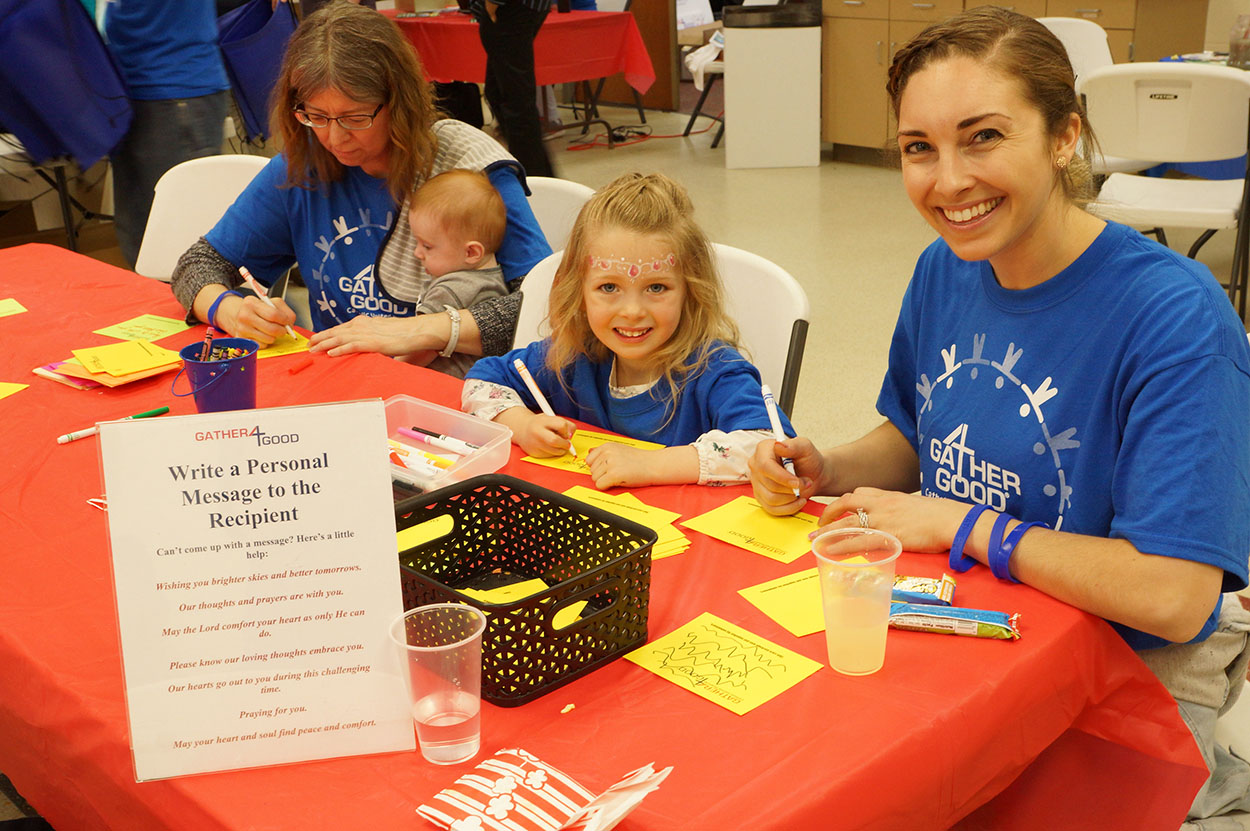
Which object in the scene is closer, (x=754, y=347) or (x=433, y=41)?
(x=754, y=347)

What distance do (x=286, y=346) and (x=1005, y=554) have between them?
4.48 ft

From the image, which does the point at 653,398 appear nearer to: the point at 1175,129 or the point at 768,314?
the point at 768,314

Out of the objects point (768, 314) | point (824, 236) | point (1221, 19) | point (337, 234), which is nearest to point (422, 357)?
point (337, 234)

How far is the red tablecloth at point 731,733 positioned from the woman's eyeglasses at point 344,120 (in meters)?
0.95

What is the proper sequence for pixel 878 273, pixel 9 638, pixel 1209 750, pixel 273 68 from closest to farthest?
pixel 9 638 → pixel 1209 750 → pixel 273 68 → pixel 878 273

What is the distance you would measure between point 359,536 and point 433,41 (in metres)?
6.01

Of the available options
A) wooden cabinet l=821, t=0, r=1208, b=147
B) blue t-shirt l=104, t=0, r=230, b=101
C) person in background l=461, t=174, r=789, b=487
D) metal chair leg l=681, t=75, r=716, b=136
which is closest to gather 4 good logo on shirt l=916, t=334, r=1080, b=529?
person in background l=461, t=174, r=789, b=487

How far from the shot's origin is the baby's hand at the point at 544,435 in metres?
1.55

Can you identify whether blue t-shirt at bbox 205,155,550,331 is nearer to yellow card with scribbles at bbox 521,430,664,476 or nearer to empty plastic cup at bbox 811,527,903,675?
yellow card with scribbles at bbox 521,430,664,476

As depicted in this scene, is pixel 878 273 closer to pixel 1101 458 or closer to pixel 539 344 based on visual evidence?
pixel 539 344

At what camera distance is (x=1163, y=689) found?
1.14m

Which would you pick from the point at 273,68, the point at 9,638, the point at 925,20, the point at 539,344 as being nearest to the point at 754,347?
the point at 539,344

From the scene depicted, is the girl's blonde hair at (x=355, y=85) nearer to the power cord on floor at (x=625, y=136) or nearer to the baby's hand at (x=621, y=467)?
the baby's hand at (x=621, y=467)

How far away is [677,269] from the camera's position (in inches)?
66.9
